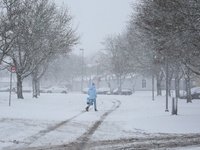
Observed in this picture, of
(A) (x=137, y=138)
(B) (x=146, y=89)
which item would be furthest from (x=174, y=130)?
(B) (x=146, y=89)

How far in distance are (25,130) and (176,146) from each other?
15.9 ft

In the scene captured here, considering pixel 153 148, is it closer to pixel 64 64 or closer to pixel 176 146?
pixel 176 146

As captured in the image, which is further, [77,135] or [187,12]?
[187,12]

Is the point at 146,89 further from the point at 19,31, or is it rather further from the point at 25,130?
the point at 25,130

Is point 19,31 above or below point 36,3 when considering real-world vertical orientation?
below

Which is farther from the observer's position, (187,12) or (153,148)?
(187,12)

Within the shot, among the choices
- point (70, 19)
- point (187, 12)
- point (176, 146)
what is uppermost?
point (70, 19)

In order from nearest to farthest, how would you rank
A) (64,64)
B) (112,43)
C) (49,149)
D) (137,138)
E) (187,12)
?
1. (49,149)
2. (137,138)
3. (187,12)
4. (112,43)
5. (64,64)

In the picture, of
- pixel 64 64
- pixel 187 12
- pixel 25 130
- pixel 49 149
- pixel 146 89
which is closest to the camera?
pixel 49 149

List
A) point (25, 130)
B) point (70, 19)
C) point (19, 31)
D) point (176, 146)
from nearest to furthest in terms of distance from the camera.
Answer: point (176, 146)
point (25, 130)
point (19, 31)
point (70, 19)

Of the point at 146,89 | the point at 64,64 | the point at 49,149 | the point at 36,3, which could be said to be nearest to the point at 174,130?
the point at 49,149

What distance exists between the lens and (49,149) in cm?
593

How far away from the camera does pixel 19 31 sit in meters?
18.2

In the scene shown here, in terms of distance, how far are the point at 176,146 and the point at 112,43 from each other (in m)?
40.4
